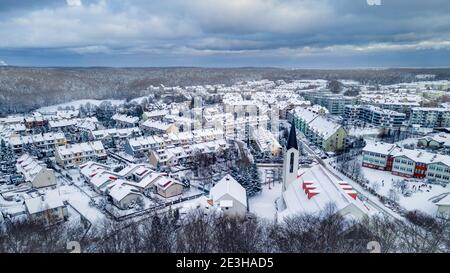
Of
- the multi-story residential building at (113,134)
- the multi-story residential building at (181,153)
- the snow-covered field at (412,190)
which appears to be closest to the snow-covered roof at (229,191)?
the multi-story residential building at (181,153)

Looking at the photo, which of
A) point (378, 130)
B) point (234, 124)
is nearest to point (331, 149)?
point (378, 130)

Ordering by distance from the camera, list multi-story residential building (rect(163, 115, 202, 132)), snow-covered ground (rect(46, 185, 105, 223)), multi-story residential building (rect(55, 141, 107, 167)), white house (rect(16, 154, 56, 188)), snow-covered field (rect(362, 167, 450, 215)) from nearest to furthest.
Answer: snow-covered ground (rect(46, 185, 105, 223)) < snow-covered field (rect(362, 167, 450, 215)) < white house (rect(16, 154, 56, 188)) < multi-story residential building (rect(55, 141, 107, 167)) < multi-story residential building (rect(163, 115, 202, 132))

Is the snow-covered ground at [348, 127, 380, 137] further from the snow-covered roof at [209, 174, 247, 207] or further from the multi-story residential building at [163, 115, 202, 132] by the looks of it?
the snow-covered roof at [209, 174, 247, 207]

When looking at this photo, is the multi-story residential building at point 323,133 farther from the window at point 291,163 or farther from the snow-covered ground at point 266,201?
the window at point 291,163

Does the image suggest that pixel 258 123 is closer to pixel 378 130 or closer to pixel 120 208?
pixel 378 130

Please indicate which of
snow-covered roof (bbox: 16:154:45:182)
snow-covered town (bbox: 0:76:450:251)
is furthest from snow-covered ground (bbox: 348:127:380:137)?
snow-covered roof (bbox: 16:154:45:182)
